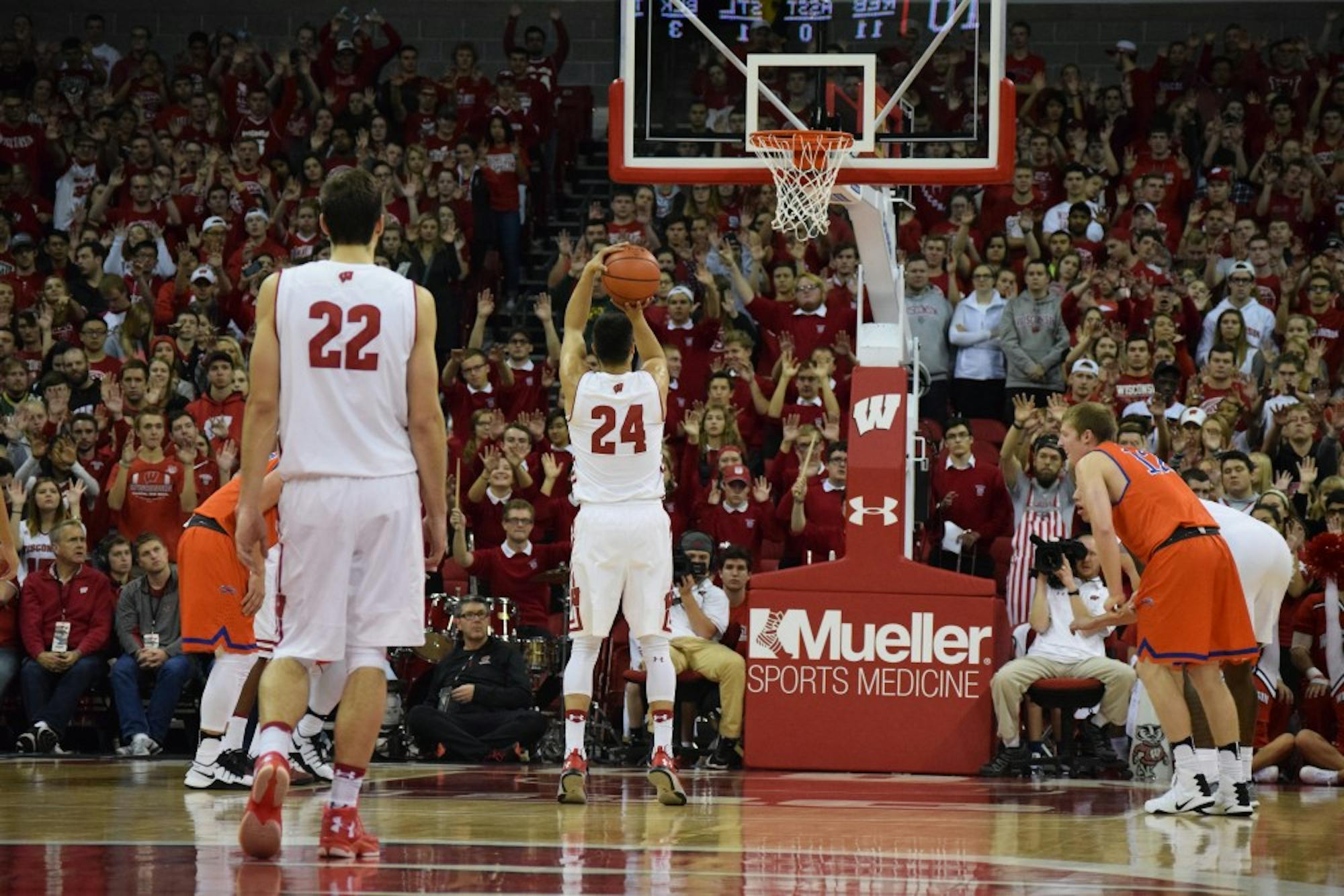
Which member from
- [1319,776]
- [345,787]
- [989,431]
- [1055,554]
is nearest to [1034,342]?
[989,431]

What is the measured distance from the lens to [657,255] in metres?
17.0

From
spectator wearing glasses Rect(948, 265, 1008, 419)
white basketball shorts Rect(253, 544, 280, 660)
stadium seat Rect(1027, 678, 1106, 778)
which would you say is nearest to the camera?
white basketball shorts Rect(253, 544, 280, 660)

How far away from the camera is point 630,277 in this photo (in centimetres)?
955

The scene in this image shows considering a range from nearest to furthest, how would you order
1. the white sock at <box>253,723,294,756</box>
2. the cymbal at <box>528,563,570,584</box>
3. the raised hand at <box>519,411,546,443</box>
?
the white sock at <box>253,723,294,756</box>
the cymbal at <box>528,563,570,584</box>
the raised hand at <box>519,411,546,443</box>

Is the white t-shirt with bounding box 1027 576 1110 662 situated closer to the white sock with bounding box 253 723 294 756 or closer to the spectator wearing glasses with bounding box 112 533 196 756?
the spectator wearing glasses with bounding box 112 533 196 756

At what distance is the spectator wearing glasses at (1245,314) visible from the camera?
1573 cm

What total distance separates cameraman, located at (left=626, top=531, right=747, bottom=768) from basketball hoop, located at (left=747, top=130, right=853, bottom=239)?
260 centimetres

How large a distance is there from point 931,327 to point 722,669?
4624 millimetres

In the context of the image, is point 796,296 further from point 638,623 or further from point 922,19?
point 638,623

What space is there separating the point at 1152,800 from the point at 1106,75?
1409 cm

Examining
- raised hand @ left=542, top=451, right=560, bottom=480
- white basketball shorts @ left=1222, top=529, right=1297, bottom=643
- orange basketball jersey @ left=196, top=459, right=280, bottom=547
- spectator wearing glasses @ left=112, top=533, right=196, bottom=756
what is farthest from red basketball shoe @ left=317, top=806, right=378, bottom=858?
raised hand @ left=542, top=451, right=560, bottom=480

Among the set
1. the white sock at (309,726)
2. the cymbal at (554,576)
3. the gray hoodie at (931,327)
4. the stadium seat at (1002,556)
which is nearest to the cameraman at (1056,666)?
the stadium seat at (1002,556)

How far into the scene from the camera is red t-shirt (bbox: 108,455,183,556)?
1437cm

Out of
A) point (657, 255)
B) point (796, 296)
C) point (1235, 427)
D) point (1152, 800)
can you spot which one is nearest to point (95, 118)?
point (657, 255)
